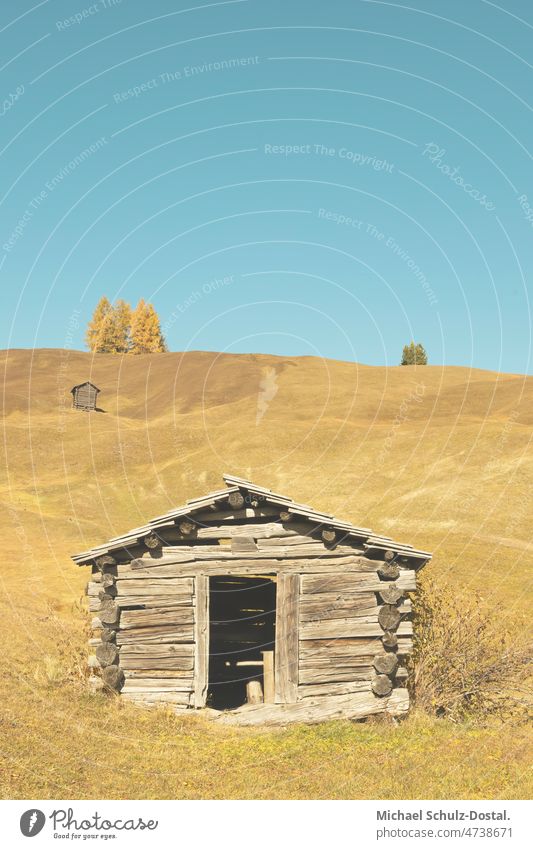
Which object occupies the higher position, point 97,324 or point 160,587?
point 97,324

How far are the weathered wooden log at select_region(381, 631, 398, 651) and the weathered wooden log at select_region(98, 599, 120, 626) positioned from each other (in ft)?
19.7

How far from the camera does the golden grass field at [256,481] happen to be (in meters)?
13.6

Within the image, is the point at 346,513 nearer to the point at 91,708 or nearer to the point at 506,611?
the point at 506,611

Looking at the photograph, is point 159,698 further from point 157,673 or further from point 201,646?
point 201,646

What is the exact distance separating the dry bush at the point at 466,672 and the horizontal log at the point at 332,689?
1670 mm

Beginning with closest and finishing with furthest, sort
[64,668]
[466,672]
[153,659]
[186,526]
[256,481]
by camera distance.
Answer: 1. [186,526]
2. [153,659]
3. [466,672]
4. [64,668]
5. [256,481]

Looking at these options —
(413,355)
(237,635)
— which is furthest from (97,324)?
(237,635)

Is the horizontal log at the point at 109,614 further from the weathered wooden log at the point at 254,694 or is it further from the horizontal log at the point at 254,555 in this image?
the weathered wooden log at the point at 254,694

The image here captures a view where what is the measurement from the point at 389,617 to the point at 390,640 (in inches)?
19.7

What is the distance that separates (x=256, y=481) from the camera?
59.7m

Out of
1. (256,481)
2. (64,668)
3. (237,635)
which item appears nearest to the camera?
(64,668)

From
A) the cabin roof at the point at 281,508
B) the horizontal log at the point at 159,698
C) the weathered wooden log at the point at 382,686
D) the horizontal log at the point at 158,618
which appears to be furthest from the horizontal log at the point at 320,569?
the horizontal log at the point at 159,698

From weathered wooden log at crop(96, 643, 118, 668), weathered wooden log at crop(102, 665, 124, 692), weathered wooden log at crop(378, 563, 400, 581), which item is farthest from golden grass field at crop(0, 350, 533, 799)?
weathered wooden log at crop(378, 563, 400, 581)
